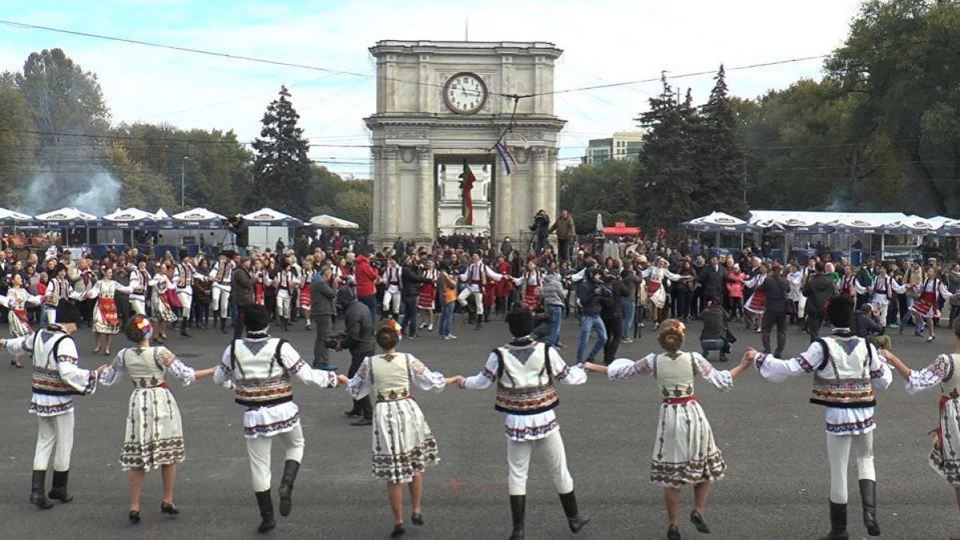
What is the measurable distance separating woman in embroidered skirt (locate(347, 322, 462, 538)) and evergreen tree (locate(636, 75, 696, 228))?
5692cm

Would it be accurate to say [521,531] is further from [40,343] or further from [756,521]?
[40,343]

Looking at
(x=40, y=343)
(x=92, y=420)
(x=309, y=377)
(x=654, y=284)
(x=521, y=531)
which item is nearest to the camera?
(x=521, y=531)

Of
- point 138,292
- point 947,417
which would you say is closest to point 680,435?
point 947,417

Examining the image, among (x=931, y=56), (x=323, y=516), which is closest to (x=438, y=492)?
(x=323, y=516)

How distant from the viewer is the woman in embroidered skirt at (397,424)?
8570 mm

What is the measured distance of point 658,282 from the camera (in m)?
25.3

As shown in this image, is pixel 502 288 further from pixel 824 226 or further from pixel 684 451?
pixel 684 451

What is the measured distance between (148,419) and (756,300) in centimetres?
1792

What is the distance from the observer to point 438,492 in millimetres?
9805

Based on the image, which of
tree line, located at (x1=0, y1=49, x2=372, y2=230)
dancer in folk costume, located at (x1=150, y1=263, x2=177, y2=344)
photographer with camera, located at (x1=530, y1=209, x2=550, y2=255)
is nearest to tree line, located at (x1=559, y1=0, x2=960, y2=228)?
tree line, located at (x1=0, y1=49, x2=372, y2=230)

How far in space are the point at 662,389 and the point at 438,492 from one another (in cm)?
240

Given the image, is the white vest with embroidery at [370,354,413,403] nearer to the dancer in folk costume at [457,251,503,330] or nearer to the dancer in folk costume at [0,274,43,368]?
the dancer in folk costume at [0,274,43,368]

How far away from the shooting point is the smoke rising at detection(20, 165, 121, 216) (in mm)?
85125

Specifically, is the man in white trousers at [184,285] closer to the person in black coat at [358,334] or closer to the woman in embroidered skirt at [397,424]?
the person in black coat at [358,334]
